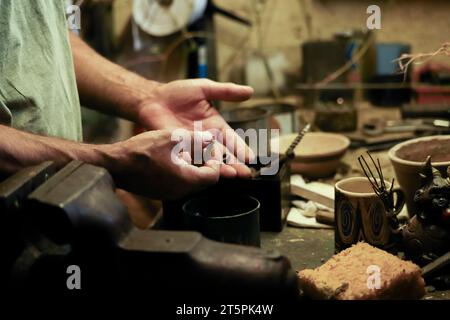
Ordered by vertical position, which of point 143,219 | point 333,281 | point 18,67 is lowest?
point 143,219

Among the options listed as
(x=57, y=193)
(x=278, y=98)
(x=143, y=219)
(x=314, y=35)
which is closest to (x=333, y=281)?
(x=57, y=193)

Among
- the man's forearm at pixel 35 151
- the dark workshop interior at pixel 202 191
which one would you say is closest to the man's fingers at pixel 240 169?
the dark workshop interior at pixel 202 191

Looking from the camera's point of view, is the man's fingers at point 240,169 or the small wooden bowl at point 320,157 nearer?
the man's fingers at point 240,169

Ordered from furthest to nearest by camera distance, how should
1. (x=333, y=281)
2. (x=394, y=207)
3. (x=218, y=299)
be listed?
1. (x=394, y=207)
2. (x=333, y=281)
3. (x=218, y=299)

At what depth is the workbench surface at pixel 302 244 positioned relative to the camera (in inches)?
48.6

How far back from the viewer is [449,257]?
1040 millimetres

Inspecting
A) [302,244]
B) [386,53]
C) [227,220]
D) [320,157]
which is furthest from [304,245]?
[386,53]

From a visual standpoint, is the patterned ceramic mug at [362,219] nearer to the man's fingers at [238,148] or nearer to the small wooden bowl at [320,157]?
the man's fingers at [238,148]

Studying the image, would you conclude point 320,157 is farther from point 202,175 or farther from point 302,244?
point 202,175

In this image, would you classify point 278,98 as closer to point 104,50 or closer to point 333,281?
point 104,50

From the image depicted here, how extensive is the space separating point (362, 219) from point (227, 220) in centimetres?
29

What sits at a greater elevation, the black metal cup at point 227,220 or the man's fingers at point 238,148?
the man's fingers at point 238,148

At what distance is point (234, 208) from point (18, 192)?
20.9 inches

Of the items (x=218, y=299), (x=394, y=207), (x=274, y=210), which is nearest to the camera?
(x=218, y=299)
